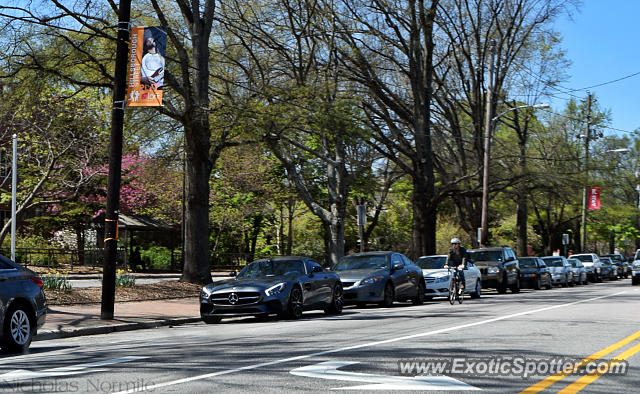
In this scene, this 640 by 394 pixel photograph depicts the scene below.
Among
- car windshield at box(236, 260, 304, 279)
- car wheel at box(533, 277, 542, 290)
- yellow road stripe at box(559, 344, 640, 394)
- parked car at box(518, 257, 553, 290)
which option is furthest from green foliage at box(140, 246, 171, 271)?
yellow road stripe at box(559, 344, 640, 394)

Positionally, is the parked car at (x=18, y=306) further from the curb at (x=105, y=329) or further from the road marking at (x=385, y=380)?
the road marking at (x=385, y=380)

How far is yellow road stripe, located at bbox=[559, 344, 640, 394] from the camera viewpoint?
7473 mm

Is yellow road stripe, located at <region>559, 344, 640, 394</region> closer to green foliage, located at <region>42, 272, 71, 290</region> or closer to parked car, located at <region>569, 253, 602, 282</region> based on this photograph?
green foliage, located at <region>42, 272, 71, 290</region>

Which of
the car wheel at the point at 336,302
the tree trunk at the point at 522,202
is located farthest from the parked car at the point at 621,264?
the car wheel at the point at 336,302

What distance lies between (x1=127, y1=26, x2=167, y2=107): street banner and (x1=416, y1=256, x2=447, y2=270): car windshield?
12.4 metres

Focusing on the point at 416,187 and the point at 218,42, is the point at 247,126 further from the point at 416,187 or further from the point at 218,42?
the point at 416,187

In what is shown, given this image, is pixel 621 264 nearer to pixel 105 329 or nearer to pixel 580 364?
pixel 105 329

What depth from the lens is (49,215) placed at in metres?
44.7

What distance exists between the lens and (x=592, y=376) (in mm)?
8242

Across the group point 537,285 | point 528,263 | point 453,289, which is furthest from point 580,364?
point 528,263

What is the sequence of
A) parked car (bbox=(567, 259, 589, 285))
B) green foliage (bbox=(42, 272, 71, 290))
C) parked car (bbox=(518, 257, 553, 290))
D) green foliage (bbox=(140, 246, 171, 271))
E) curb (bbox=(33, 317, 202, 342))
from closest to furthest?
curb (bbox=(33, 317, 202, 342))
green foliage (bbox=(42, 272, 71, 290))
parked car (bbox=(518, 257, 553, 290))
parked car (bbox=(567, 259, 589, 285))
green foliage (bbox=(140, 246, 171, 271))

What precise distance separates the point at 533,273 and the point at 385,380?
29.7 metres

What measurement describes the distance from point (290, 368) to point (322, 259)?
A: 44387mm

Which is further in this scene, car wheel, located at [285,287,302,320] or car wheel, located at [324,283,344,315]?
car wheel, located at [324,283,344,315]
